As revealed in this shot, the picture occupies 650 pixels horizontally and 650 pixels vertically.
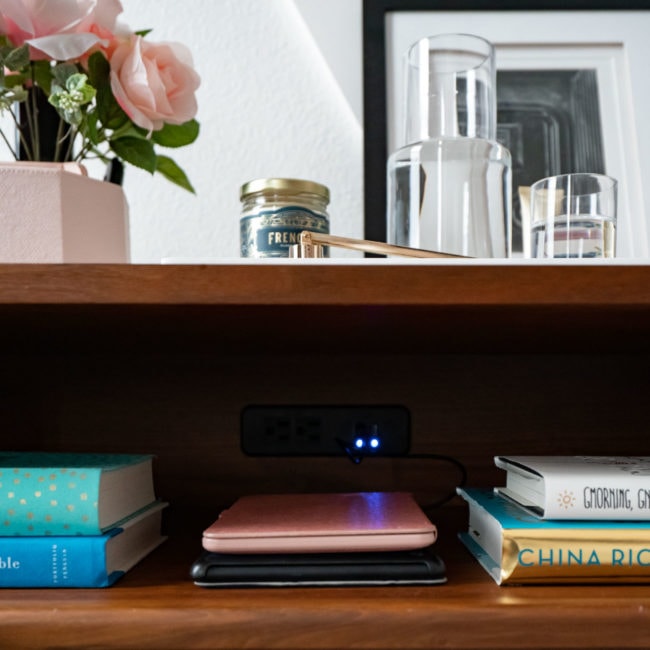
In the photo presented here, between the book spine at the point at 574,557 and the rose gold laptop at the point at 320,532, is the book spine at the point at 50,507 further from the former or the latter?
the book spine at the point at 574,557

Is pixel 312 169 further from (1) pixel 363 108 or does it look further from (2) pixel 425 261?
(2) pixel 425 261

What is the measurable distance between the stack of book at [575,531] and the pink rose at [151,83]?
442 millimetres

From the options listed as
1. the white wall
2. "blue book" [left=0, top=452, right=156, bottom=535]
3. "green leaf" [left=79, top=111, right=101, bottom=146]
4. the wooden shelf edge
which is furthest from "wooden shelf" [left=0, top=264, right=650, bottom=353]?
the white wall

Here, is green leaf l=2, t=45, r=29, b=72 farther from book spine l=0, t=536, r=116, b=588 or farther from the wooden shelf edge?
book spine l=0, t=536, r=116, b=588

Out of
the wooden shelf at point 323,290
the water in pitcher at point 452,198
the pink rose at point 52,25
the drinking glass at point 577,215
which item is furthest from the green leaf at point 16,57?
the drinking glass at point 577,215

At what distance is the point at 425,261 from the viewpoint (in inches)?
17.5

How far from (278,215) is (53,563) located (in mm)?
344

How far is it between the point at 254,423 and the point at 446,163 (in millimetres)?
343

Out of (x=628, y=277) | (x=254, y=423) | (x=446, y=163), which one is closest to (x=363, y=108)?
(x=446, y=163)

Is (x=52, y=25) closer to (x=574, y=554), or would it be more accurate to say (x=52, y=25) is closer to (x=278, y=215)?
(x=278, y=215)

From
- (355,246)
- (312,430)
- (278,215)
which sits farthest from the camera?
(312,430)

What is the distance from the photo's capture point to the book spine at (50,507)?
1.55 feet

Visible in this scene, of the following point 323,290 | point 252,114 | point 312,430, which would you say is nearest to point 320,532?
point 323,290

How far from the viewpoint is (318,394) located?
29.6 inches
